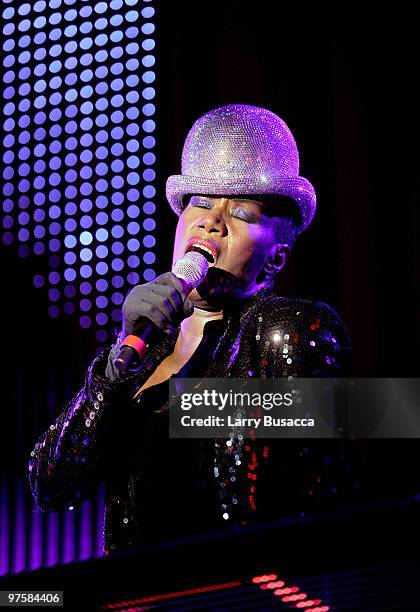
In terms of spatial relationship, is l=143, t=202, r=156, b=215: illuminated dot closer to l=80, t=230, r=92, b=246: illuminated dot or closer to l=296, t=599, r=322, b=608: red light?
l=80, t=230, r=92, b=246: illuminated dot

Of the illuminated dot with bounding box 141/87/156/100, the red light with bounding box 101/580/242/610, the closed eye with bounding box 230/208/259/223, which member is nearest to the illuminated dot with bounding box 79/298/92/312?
the illuminated dot with bounding box 141/87/156/100

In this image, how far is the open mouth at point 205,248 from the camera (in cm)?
139

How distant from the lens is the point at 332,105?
2111 mm

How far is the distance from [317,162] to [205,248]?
0.79 metres

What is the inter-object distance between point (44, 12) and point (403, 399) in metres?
1.41

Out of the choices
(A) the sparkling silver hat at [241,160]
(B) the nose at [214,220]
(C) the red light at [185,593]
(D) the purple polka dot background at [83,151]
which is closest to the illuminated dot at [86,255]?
(D) the purple polka dot background at [83,151]

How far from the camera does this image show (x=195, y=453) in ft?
4.44

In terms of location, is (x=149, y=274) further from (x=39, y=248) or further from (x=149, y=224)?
(x=39, y=248)

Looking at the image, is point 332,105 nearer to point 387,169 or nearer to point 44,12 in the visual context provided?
point 387,169

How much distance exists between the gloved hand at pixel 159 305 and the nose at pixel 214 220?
217 mm

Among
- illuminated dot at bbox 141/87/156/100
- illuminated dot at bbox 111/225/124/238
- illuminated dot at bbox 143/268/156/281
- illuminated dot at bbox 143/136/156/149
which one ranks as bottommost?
illuminated dot at bbox 143/268/156/281

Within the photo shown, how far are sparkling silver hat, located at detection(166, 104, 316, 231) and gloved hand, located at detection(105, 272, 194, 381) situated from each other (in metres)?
0.31

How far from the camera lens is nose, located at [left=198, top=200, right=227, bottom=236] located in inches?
55.9

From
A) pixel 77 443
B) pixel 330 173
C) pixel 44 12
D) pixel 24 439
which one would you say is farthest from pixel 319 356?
pixel 44 12
